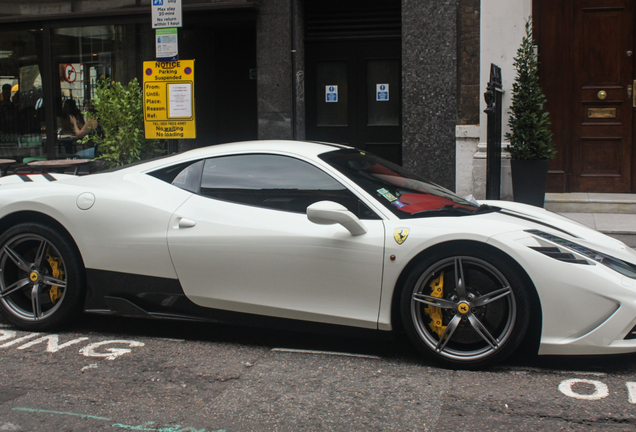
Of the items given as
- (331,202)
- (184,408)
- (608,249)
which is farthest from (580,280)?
(184,408)

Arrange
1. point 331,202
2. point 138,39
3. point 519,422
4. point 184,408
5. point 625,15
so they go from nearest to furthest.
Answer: point 519,422, point 184,408, point 331,202, point 625,15, point 138,39

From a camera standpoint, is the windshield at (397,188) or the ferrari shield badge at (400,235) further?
the windshield at (397,188)

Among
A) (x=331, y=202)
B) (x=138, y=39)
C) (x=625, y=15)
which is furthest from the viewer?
(x=138, y=39)

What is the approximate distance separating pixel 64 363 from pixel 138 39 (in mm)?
8647

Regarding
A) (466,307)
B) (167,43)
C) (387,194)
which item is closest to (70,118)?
(167,43)

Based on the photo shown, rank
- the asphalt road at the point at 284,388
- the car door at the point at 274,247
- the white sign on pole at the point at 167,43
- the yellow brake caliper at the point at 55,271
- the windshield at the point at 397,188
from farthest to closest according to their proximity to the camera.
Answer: the white sign on pole at the point at 167,43, the yellow brake caliper at the point at 55,271, the windshield at the point at 397,188, the car door at the point at 274,247, the asphalt road at the point at 284,388

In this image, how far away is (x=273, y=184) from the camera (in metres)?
4.35

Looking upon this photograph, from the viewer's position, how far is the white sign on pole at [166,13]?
762 cm

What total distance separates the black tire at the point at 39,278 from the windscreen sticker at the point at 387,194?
2078 millimetres

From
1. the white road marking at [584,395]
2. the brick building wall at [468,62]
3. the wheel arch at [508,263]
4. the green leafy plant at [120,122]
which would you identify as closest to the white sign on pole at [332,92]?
the brick building wall at [468,62]

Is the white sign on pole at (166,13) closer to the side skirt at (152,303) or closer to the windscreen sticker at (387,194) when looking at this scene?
the side skirt at (152,303)

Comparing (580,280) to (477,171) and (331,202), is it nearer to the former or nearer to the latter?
(331,202)

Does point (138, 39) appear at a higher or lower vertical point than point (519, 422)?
higher

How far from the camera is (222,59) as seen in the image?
12008mm
